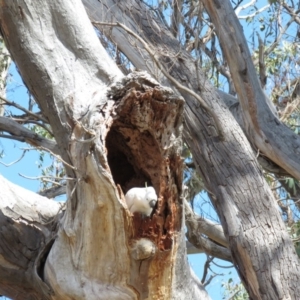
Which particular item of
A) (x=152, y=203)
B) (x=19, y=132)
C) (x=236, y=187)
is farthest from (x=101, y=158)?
(x=19, y=132)

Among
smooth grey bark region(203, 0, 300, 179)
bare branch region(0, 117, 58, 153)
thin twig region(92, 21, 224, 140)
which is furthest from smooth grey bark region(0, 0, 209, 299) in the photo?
bare branch region(0, 117, 58, 153)

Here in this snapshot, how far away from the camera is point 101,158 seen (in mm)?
2160

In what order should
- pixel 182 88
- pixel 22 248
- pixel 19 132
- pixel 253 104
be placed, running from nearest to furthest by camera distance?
pixel 22 248, pixel 182 88, pixel 253 104, pixel 19 132

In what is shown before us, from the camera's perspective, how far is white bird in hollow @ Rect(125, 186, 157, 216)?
2.23m

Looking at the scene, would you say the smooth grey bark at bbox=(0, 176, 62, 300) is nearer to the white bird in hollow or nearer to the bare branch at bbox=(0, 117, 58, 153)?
the white bird in hollow

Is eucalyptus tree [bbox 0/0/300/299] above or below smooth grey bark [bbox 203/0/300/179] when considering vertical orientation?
below

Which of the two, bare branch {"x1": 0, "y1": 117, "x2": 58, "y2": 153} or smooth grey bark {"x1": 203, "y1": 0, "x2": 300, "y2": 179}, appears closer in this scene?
smooth grey bark {"x1": 203, "y1": 0, "x2": 300, "y2": 179}

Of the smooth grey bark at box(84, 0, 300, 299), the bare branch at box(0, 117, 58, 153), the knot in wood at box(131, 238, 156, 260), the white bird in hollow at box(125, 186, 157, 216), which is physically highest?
the bare branch at box(0, 117, 58, 153)

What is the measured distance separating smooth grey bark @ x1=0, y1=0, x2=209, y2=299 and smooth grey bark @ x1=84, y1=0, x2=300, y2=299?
0.95 metres

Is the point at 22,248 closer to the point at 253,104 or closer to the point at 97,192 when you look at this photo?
the point at 97,192

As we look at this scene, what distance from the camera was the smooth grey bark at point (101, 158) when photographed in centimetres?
224

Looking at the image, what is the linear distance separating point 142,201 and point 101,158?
204 mm

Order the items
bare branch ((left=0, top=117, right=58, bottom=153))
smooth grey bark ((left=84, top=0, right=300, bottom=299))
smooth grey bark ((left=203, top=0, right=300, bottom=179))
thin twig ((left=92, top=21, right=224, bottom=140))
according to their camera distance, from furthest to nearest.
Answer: bare branch ((left=0, top=117, right=58, bottom=153))
smooth grey bark ((left=203, top=0, right=300, bottom=179))
thin twig ((left=92, top=21, right=224, bottom=140))
smooth grey bark ((left=84, top=0, right=300, bottom=299))

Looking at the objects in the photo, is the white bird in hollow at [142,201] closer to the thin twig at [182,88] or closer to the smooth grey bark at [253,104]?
the thin twig at [182,88]
